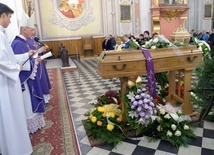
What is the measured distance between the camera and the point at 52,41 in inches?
549

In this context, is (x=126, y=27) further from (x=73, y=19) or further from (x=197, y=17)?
(x=197, y=17)

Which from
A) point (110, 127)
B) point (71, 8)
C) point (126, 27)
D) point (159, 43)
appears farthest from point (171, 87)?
point (71, 8)

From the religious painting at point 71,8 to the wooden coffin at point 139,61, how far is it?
458 inches

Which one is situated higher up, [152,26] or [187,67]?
[152,26]

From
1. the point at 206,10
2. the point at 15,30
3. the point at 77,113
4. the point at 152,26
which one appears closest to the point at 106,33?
the point at 152,26

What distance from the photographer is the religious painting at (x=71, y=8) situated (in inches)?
543

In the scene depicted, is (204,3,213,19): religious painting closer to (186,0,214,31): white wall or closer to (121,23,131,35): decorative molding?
(186,0,214,31): white wall

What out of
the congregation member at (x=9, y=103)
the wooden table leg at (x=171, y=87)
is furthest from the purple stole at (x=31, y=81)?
the wooden table leg at (x=171, y=87)

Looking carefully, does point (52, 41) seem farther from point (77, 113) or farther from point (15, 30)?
point (77, 113)

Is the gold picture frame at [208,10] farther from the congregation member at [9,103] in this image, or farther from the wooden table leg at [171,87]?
the congregation member at [9,103]

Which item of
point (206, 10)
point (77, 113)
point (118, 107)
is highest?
point (206, 10)

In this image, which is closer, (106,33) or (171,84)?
(171,84)

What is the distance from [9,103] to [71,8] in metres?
12.5

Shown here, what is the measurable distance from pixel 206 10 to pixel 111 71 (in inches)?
644
